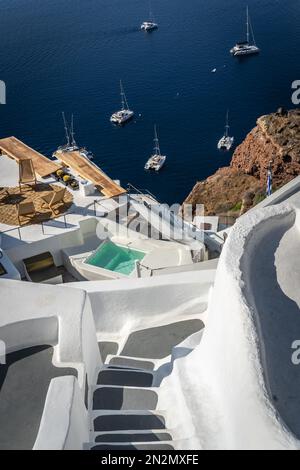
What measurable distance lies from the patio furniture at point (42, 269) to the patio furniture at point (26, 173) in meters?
4.06

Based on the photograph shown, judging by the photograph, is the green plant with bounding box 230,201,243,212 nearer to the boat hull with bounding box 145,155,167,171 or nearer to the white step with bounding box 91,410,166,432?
the boat hull with bounding box 145,155,167,171

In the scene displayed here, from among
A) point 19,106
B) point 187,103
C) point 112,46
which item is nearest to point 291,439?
point 187,103

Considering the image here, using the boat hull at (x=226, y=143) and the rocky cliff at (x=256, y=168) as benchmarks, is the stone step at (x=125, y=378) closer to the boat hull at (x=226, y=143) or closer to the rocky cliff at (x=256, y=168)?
the rocky cliff at (x=256, y=168)

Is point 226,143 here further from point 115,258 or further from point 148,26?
point 148,26

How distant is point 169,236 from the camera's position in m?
20.9

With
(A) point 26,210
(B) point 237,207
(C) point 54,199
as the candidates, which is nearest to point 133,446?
(A) point 26,210

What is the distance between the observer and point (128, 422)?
32.2 ft

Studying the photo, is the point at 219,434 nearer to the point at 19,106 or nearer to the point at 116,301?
the point at 116,301

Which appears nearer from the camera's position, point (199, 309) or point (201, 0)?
point (199, 309)

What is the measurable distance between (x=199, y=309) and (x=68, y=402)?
6.89m

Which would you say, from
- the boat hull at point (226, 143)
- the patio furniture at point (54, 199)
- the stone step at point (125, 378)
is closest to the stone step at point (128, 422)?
the stone step at point (125, 378)

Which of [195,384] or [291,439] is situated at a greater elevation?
[291,439]

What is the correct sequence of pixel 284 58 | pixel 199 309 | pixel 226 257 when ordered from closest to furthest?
pixel 226 257, pixel 199 309, pixel 284 58
